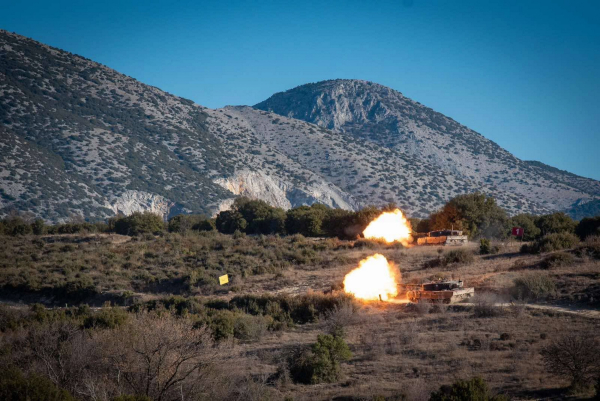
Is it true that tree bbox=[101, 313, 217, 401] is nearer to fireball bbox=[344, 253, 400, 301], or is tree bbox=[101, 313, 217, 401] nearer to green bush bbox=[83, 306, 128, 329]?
green bush bbox=[83, 306, 128, 329]

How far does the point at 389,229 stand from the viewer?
51.2m

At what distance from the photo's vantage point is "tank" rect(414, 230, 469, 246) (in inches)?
1735

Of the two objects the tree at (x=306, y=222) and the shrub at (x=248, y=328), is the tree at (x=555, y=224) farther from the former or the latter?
the shrub at (x=248, y=328)

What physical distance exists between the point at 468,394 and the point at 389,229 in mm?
38336

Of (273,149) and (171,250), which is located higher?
(273,149)

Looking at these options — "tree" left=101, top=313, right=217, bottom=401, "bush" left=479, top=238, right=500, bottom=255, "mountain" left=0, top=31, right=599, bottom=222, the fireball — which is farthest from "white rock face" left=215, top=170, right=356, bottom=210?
"tree" left=101, top=313, right=217, bottom=401

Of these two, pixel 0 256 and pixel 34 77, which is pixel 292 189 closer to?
pixel 34 77

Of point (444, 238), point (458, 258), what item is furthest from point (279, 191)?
point (458, 258)

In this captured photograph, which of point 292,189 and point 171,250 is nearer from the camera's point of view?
point 171,250

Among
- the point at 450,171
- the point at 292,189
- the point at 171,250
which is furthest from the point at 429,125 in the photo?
the point at 171,250

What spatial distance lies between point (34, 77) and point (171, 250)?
250 ft

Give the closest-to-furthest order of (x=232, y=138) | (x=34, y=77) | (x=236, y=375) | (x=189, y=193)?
(x=236, y=375), (x=189, y=193), (x=34, y=77), (x=232, y=138)

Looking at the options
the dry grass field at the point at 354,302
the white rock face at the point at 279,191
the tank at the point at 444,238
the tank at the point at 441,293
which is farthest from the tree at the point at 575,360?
the white rock face at the point at 279,191

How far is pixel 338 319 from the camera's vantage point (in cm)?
2319
